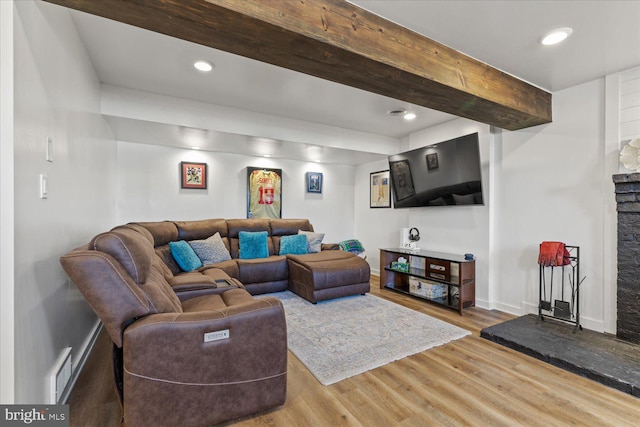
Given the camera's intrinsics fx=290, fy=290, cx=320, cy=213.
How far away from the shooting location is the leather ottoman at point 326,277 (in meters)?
3.64

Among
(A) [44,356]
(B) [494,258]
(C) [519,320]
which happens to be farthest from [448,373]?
(A) [44,356]

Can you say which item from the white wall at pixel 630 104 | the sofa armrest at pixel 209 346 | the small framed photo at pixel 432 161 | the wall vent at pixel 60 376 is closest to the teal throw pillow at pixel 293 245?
the small framed photo at pixel 432 161

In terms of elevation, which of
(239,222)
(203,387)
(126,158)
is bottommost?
(203,387)

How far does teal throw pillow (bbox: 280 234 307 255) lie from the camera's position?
459cm

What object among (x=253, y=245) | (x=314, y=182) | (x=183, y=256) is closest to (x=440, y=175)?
(x=314, y=182)

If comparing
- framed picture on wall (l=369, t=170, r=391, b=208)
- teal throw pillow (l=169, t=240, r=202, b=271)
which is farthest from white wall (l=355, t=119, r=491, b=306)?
teal throw pillow (l=169, t=240, r=202, b=271)

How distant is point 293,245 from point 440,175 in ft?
7.84

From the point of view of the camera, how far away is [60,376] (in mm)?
1639

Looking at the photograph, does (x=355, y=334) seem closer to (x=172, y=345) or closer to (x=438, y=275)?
(x=438, y=275)

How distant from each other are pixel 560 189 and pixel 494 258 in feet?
3.37

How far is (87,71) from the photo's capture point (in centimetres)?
243

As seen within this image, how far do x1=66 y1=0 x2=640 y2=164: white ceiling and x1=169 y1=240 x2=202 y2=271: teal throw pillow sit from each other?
1.49m

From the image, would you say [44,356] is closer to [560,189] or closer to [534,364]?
[534,364]

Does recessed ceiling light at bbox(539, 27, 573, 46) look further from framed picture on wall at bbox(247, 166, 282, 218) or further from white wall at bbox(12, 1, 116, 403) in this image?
framed picture on wall at bbox(247, 166, 282, 218)
